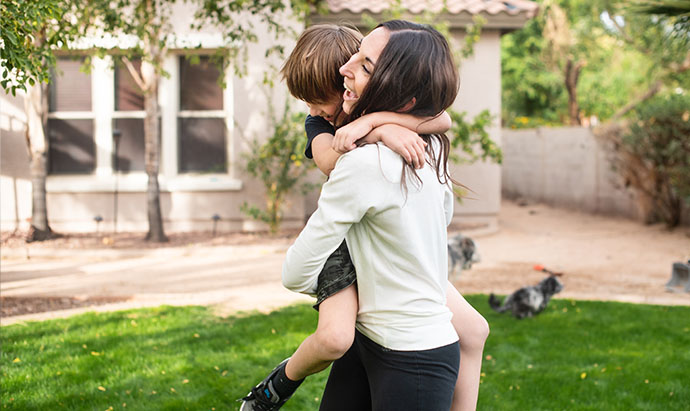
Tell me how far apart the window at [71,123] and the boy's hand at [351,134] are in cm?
1081

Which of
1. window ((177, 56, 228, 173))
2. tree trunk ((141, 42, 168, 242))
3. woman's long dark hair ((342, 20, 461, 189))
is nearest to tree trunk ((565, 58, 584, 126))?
window ((177, 56, 228, 173))

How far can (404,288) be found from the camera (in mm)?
1990

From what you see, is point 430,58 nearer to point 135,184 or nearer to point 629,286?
point 629,286

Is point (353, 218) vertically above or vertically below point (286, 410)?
above

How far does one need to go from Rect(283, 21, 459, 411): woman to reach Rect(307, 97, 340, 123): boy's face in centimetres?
21

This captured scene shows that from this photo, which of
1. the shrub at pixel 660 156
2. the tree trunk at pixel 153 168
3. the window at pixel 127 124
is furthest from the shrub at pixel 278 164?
the shrub at pixel 660 156

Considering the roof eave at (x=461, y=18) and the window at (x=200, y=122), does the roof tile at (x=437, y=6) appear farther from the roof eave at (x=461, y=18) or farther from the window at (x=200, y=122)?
the window at (x=200, y=122)

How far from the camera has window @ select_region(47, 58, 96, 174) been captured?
12000 millimetres

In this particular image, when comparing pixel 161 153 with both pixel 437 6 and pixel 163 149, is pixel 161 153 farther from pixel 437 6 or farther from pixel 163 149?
pixel 437 6

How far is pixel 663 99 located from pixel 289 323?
894 centimetres

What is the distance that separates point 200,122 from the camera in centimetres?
1214

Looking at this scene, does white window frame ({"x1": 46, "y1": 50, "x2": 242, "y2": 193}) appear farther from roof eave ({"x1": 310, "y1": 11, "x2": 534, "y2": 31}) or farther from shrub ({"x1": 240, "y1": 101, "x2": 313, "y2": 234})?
roof eave ({"x1": 310, "y1": 11, "x2": 534, "y2": 31})

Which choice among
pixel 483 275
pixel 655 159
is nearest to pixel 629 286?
pixel 483 275

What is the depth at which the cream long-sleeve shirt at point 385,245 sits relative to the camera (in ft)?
6.25
